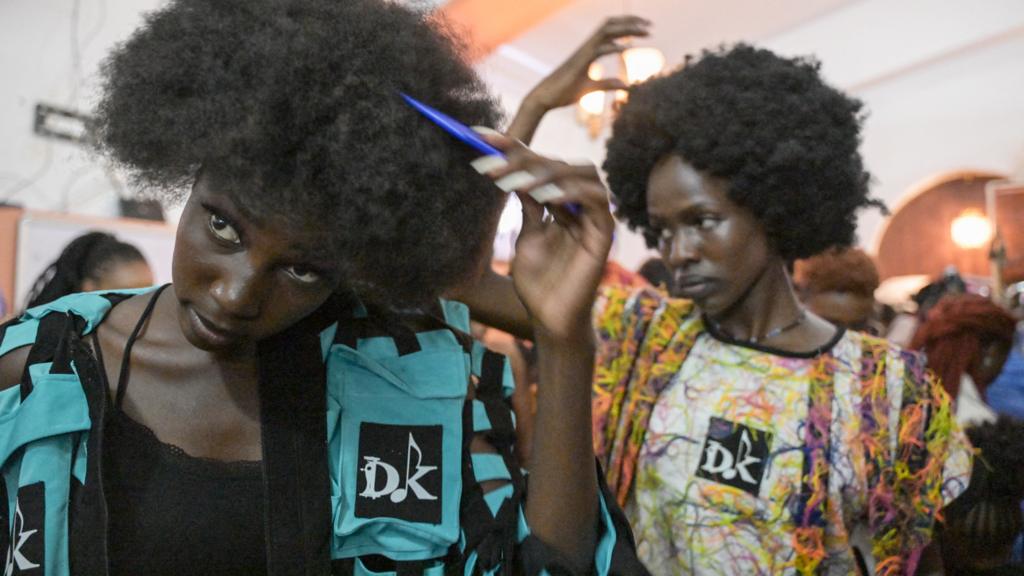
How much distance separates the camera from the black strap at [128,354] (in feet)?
2.71

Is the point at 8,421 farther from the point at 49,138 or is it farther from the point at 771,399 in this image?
the point at 49,138

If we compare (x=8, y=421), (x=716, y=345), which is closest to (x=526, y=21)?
(x=716, y=345)

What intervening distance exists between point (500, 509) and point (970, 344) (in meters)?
1.55

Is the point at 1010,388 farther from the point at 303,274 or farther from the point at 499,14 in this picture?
the point at 499,14

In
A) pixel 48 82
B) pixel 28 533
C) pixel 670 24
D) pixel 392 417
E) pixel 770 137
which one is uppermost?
pixel 670 24

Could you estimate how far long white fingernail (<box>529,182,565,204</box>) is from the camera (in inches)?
27.3

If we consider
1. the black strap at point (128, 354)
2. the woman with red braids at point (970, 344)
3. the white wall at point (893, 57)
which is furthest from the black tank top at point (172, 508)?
the white wall at point (893, 57)

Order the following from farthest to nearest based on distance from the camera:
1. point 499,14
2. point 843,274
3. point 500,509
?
1. point 499,14
2. point 843,274
3. point 500,509

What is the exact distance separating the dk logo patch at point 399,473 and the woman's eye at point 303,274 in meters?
0.22

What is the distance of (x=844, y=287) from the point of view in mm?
2291

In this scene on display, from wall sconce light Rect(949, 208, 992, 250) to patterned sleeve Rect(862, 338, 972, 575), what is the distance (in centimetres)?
414

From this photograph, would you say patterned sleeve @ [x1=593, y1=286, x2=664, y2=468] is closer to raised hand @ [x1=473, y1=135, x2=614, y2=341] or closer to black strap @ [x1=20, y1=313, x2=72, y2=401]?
raised hand @ [x1=473, y1=135, x2=614, y2=341]

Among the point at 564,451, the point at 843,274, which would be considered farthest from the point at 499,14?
the point at 564,451

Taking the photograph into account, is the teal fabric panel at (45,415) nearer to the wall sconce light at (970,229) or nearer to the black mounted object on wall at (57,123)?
the black mounted object on wall at (57,123)
